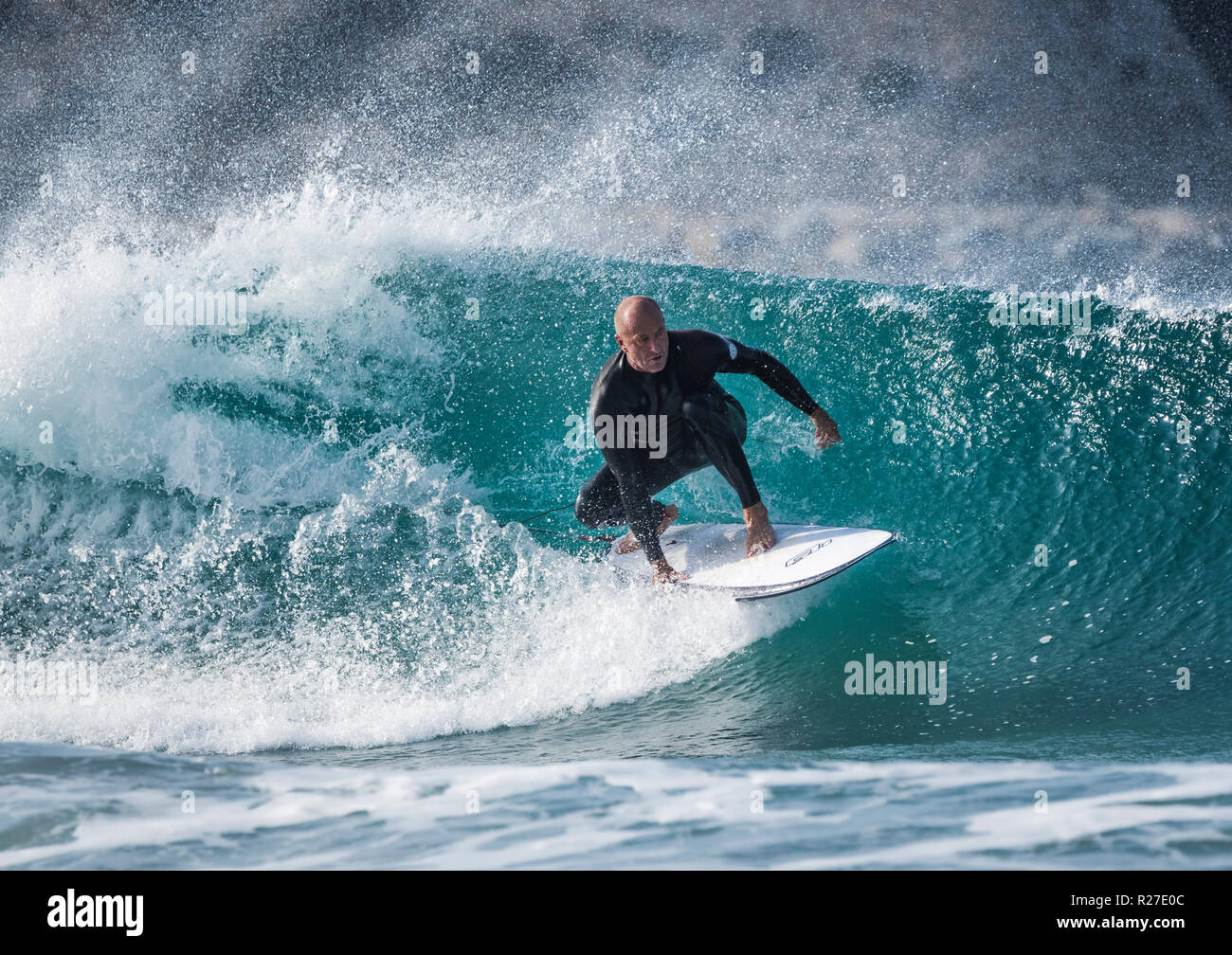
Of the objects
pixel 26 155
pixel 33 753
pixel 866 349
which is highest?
pixel 26 155

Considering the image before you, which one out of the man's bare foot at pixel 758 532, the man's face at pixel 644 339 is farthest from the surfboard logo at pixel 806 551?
the man's face at pixel 644 339

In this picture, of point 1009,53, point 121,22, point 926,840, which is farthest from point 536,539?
point 1009,53

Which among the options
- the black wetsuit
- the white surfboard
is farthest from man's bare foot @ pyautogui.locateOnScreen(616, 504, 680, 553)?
the black wetsuit

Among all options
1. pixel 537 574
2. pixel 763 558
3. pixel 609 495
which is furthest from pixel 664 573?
pixel 537 574

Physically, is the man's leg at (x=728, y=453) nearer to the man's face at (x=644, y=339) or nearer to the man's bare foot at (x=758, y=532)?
the man's bare foot at (x=758, y=532)

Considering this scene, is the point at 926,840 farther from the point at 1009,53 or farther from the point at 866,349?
the point at 1009,53

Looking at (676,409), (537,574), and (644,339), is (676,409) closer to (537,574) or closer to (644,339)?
(644,339)

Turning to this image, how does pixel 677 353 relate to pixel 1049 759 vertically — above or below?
above
